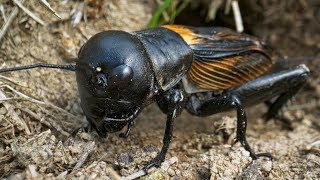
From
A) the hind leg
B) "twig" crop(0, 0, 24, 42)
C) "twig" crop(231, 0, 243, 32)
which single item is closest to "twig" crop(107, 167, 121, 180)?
the hind leg

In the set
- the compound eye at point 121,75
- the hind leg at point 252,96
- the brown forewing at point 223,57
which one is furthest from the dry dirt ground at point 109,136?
the compound eye at point 121,75

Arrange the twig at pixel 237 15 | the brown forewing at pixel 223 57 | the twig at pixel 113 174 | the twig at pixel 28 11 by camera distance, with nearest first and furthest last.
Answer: the twig at pixel 113 174
the twig at pixel 28 11
the brown forewing at pixel 223 57
the twig at pixel 237 15

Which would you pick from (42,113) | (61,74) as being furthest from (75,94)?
(42,113)

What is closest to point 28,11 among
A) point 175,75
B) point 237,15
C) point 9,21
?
point 9,21

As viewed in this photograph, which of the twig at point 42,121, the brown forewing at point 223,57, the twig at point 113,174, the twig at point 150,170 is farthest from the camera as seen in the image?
the brown forewing at point 223,57

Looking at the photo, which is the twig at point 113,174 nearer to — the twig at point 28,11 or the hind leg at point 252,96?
the hind leg at point 252,96

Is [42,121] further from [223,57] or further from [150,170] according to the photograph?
A: [223,57]

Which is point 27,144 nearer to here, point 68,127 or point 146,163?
point 68,127
